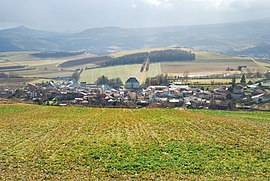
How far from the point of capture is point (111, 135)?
1903 cm

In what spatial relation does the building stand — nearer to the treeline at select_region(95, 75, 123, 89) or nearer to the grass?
the treeline at select_region(95, 75, 123, 89)

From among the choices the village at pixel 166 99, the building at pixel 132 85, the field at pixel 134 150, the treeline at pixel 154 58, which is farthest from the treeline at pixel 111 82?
the field at pixel 134 150

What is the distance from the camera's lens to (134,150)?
618 inches

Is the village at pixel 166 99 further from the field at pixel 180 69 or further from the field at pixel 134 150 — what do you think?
the field at pixel 180 69

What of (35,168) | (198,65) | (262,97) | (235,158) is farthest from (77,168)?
(198,65)

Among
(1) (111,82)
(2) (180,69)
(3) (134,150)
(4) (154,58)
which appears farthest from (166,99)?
(4) (154,58)

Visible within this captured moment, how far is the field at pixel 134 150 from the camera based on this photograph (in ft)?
41.6

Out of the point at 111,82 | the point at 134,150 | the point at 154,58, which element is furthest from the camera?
the point at 154,58

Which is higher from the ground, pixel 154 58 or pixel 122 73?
pixel 154 58

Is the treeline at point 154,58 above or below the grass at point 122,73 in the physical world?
above

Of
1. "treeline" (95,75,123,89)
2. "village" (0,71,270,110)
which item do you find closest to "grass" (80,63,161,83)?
"treeline" (95,75,123,89)

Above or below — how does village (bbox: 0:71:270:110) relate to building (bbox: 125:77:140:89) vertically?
below

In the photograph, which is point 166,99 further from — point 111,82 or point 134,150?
point 134,150

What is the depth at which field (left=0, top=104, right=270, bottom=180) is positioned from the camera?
1267cm
